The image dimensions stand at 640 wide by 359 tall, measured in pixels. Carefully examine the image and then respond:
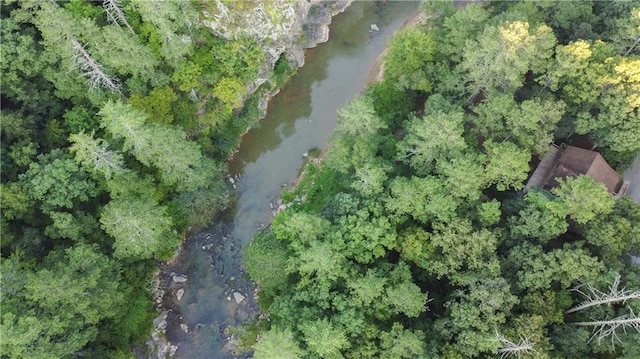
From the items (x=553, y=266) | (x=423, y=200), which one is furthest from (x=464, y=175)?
(x=553, y=266)

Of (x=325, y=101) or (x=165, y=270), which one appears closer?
(x=165, y=270)

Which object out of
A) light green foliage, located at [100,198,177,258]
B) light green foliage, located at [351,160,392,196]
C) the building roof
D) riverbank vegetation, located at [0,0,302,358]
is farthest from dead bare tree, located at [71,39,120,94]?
the building roof

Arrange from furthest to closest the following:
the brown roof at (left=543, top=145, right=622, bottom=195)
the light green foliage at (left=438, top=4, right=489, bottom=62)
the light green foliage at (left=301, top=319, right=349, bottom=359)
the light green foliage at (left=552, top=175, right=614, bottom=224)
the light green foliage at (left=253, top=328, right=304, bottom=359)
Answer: the light green foliage at (left=438, top=4, right=489, bottom=62)
the brown roof at (left=543, top=145, right=622, bottom=195)
the light green foliage at (left=552, top=175, right=614, bottom=224)
the light green foliage at (left=301, top=319, right=349, bottom=359)
the light green foliage at (left=253, top=328, right=304, bottom=359)

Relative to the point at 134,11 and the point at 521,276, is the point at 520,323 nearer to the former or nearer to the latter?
the point at 521,276

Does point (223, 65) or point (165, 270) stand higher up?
point (223, 65)

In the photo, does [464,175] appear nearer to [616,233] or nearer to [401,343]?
[616,233]

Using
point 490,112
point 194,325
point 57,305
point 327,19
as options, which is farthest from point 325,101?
point 57,305

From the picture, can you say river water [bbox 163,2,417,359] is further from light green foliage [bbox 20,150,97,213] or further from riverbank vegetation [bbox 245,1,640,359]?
light green foliage [bbox 20,150,97,213]
